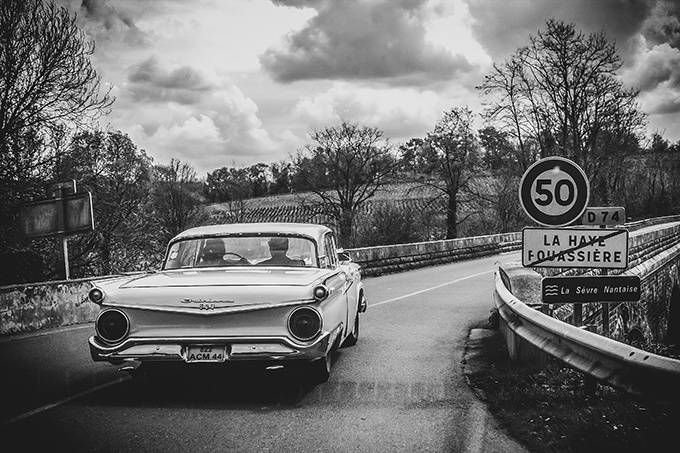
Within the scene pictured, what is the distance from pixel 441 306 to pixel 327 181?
3784 cm

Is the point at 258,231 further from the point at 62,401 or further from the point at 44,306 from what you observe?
the point at 44,306

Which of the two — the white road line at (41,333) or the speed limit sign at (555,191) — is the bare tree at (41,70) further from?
the speed limit sign at (555,191)

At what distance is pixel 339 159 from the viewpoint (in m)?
49.7

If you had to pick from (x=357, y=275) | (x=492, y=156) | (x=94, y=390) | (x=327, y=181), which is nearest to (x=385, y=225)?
(x=327, y=181)

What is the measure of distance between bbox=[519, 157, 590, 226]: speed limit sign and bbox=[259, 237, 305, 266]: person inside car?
2401mm

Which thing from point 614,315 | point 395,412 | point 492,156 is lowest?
point 614,315

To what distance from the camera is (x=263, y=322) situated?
4875 millimetres

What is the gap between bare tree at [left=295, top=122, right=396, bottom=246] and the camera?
48562 millimetres

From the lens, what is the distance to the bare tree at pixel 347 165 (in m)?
48.6

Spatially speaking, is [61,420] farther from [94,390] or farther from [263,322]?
[263,322]

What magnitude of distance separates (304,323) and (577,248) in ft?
9.56

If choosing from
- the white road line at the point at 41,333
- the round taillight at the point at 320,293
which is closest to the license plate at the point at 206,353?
the round taillight at the point at 320,293

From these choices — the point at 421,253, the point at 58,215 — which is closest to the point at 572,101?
the point at 421,253

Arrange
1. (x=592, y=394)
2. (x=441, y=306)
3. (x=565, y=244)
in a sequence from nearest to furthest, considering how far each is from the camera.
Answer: (x=592, y=394) < (x=565, y=244) < (x=441, y=306)
